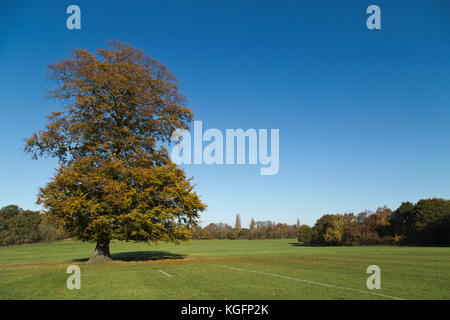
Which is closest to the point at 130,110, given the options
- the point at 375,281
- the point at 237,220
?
the point at 375,281

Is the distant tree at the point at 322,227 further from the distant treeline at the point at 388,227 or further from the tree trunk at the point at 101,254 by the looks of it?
the tree trunk at the point at 101,254

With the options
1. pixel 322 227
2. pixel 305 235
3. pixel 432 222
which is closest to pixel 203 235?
pixel 305 235

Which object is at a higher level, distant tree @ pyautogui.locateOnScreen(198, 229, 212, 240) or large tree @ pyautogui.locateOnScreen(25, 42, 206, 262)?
large tree @ pyautogui.locateOnScreen(25, 42, 206, 262)

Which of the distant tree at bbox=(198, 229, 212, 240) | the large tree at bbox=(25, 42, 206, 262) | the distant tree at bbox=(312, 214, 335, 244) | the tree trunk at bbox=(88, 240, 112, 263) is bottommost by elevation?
the distant tree at bbox=(198, 229, 212, 240)

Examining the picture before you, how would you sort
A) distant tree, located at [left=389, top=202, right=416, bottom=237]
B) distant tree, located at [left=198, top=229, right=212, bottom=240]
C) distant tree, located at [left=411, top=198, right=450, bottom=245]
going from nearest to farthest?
1. distant tree, located at [left=411, top=198, right=450, bottom=245]
2. distant tree, located at [left=389, top=202, right=416, bottom=237]
3. distant tree, located at [left=198, top=229, right=212, bottom=240]

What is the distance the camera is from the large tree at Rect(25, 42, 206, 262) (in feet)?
61.6

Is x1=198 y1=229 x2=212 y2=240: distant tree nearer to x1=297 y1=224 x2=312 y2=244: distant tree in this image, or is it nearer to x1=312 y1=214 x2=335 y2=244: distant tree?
x1=297 y1=224 x2=312 y2=244: distant tree

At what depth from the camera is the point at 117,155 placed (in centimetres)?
2216

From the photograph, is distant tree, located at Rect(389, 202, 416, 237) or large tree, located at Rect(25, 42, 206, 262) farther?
distant tree, located at Rect(389, 202, 416, 237)

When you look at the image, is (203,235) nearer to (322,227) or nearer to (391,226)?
(322,227)

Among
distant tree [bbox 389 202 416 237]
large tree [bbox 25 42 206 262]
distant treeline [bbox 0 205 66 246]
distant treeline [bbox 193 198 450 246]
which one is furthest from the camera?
distant treeline [bbox 0 205 66 246]

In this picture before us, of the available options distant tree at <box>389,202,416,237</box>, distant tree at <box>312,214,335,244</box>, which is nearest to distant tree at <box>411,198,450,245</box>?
distant tree at <box>389,202,416,237</box>
